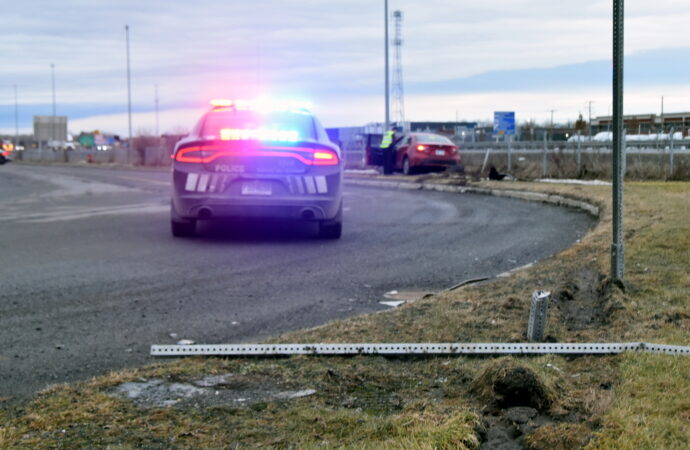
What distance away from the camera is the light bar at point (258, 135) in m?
9.44

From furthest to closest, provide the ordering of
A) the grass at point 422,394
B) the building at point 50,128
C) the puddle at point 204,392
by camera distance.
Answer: the building at point 50,128
the puddle at point 204,392
the grass at point 422,394

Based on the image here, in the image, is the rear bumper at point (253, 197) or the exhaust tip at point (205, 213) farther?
the exhaust tip at point (205, 213)

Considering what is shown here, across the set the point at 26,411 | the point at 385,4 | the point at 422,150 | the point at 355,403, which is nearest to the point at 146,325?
the point at 26,411

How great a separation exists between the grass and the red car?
66.7ft

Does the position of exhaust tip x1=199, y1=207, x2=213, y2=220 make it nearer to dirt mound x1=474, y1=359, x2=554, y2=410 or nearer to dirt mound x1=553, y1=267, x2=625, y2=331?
dirt mound x1=553, y1=267, x2=625, y2=331

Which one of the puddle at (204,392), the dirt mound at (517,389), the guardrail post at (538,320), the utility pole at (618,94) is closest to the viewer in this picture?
the dirt mound at (517,389)

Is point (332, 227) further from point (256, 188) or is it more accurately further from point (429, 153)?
point (429, 153)

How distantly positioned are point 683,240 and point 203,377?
5.49 meters

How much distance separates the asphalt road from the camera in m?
5.23

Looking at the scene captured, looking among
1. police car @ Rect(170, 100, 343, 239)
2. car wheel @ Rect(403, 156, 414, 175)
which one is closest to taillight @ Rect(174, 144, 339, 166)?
police car @ Rect(170, 100, 343, 239)

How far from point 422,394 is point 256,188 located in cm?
605

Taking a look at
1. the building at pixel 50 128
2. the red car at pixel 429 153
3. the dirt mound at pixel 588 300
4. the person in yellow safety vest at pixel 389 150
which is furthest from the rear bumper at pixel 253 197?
the building at pixel 50 128

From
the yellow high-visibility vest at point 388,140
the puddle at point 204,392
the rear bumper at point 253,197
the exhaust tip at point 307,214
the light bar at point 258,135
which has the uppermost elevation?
the yellow high-visibility vest at point 388,140

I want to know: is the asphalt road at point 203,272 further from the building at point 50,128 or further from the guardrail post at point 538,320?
the building at point 50,128
